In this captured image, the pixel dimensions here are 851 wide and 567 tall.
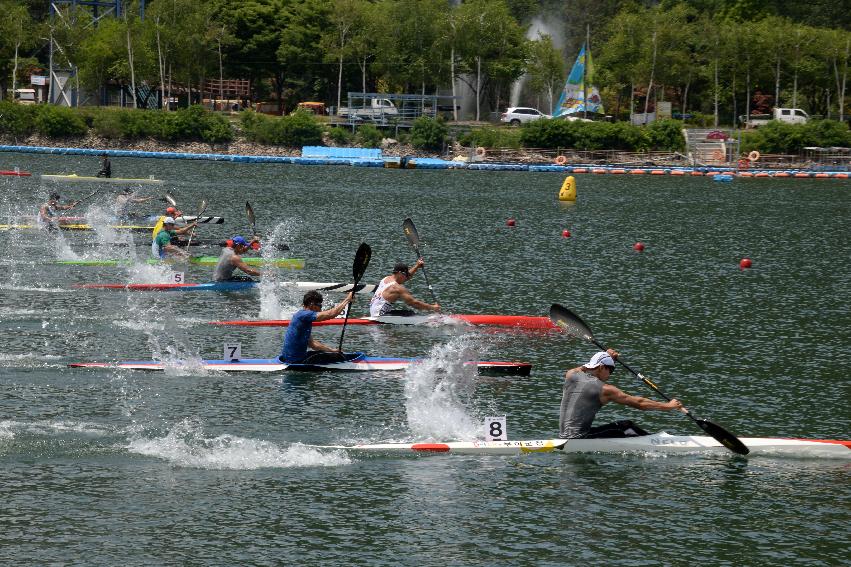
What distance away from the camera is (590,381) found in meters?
20.1

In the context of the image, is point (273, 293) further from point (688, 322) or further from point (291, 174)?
point (291, 174)

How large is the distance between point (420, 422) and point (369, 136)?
9158 cm

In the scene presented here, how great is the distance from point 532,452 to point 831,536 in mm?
5195

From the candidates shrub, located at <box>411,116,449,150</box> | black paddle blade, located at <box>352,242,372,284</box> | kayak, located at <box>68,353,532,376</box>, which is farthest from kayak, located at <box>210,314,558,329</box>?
shrub, located at <box>411,116,449,150</box>

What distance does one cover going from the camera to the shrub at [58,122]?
11725 centimetres

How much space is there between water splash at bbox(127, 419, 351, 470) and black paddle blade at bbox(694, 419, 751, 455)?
6154 mm

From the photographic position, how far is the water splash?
65.8ft

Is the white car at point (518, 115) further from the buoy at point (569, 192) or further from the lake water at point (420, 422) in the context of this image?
the lake water at point (420, 422)

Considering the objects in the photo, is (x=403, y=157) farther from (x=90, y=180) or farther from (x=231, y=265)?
(x=231, y=265)

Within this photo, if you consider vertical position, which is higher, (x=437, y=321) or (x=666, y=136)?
(x=666, y=136)

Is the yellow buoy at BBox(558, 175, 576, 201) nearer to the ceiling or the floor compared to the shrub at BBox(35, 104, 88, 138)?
nearer to the floor

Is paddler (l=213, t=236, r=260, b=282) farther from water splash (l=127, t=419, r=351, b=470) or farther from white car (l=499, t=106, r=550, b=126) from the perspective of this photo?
white car (l=499, t=106, r=550, b=126)

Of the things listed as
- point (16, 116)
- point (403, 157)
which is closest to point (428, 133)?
point (403, 157)

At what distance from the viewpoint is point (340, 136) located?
113 meters
